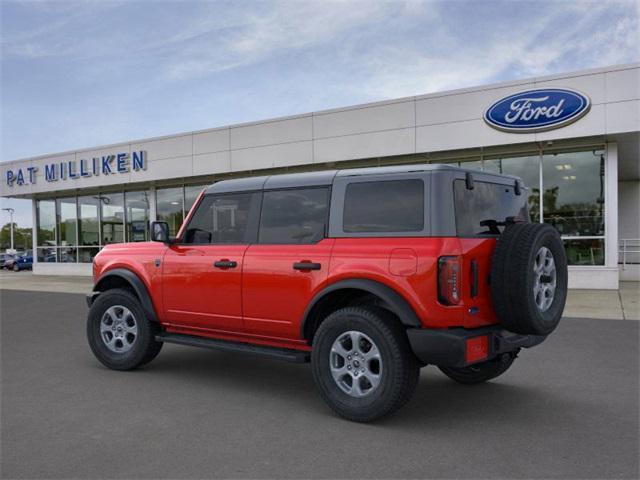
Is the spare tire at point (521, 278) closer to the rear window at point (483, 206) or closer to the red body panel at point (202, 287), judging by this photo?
the rear window at point (483, 206)

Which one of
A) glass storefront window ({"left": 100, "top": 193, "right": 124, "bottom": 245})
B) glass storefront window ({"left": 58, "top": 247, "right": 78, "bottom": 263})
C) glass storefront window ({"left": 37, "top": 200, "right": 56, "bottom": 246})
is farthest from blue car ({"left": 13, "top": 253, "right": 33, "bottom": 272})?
glass storefront window ({"left": 100, "top": 193, "right": 124, "bottom": 245})

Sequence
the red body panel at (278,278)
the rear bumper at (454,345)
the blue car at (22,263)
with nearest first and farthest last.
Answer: the rear bumper at (454,345) < the red body panel at (278,278) < the blue car at (22,263)

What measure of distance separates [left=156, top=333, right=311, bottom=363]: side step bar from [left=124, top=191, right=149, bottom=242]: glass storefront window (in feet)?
57.5

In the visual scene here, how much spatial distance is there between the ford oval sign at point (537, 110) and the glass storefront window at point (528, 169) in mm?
1285

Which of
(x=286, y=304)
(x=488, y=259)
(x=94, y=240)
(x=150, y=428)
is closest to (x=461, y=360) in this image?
(x=488, y=259)

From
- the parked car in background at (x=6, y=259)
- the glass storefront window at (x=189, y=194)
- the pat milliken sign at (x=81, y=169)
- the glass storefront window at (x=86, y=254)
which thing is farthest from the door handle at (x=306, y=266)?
the parked car in background at (x=6, y=259)

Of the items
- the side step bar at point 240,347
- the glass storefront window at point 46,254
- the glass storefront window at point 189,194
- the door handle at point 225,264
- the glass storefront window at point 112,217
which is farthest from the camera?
the glass storefront window at point 46,254

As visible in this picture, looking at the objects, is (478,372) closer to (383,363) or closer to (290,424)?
(383,363)

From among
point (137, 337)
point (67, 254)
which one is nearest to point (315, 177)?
point (137, 337)

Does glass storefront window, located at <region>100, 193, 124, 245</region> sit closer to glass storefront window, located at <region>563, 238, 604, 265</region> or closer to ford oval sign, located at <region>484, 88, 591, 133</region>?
ford oval sign, located at <region>484, 88, 591, 133</region>

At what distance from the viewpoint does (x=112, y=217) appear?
23578 millimetres

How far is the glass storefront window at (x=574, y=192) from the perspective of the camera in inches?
560

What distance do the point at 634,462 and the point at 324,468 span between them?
75.7 inches

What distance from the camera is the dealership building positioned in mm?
13453
